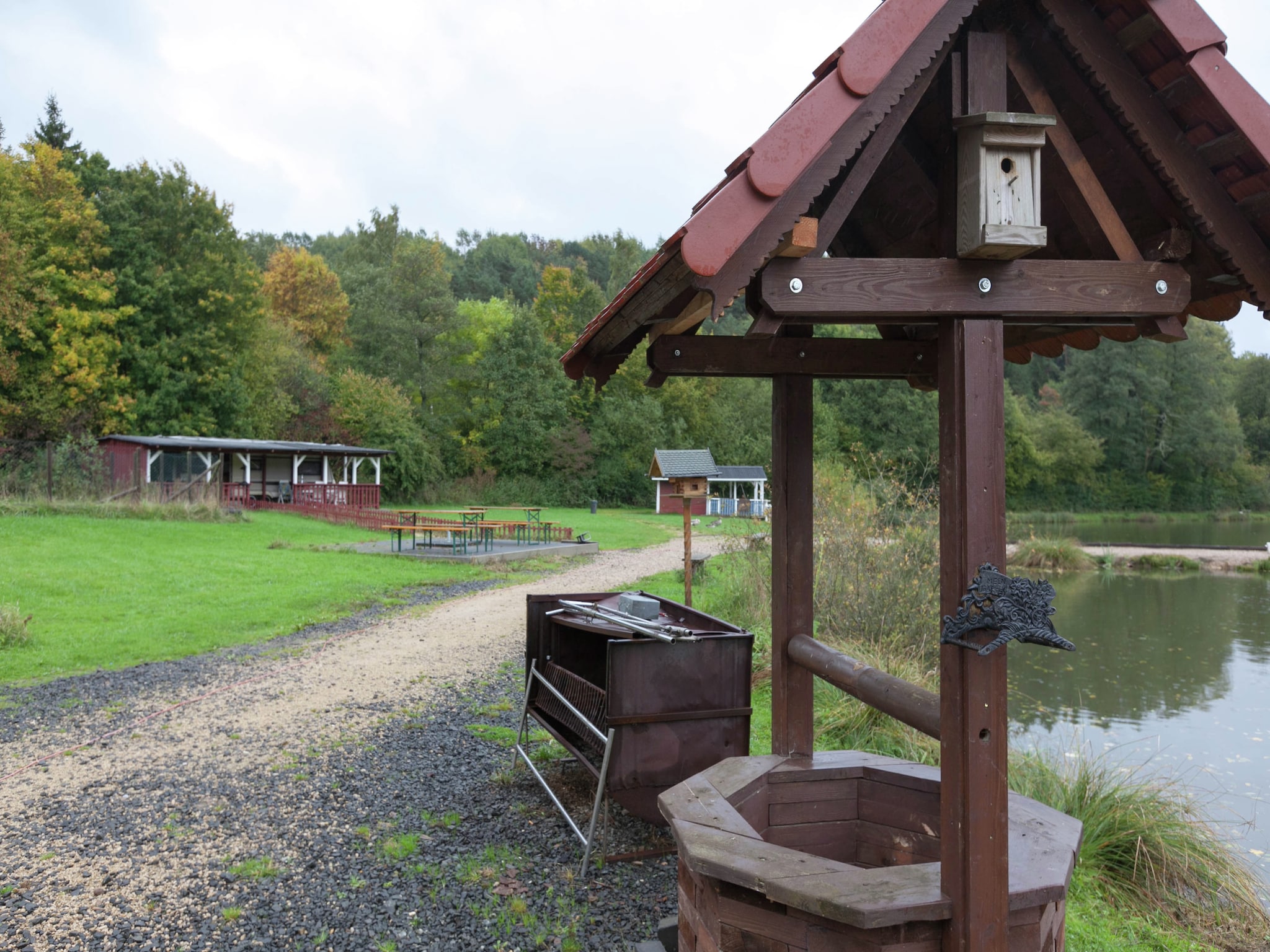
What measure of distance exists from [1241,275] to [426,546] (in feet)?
57.9

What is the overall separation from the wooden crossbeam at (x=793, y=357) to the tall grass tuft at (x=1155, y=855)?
247 cm

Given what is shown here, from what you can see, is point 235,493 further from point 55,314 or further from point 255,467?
point 55,314

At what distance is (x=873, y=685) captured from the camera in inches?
120

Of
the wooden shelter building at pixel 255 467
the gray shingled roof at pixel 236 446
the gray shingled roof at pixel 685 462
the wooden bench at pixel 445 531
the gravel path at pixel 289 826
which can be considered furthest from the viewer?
the gray shingled roof at pixel 236 446

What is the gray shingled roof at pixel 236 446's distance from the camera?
88.0 feet

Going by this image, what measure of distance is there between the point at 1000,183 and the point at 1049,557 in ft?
73.9

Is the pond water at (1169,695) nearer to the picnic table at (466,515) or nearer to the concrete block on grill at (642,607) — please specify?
the concrete block on grill at (642,607)

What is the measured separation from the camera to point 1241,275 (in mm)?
2479

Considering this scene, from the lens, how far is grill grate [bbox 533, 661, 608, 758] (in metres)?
4.70

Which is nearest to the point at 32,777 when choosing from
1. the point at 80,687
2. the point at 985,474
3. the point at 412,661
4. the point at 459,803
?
the point at 80,687

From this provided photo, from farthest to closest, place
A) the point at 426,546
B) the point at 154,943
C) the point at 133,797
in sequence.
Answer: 1. the point at 426,546
2. the point at 133,797
3. the point at 154,943

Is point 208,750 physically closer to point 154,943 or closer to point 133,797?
point 133,797

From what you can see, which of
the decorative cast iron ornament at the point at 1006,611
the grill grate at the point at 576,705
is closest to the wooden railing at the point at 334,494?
the grill grate at the point at 576,705

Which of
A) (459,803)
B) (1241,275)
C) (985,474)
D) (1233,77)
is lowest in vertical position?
(459,803)
